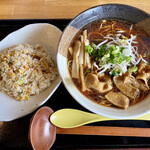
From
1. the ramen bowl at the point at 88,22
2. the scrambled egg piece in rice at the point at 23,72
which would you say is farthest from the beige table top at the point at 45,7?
the scrambled egg piece in rice at the point at 23,72

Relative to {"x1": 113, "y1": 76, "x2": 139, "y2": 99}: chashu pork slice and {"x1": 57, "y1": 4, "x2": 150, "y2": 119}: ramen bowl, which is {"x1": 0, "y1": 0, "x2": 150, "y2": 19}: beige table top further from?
{"x1": 113, "y1": 76, "x2": 139, "y2": 99}: chashu pork slice

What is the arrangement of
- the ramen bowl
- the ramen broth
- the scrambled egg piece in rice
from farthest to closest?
the scrambled egg piece in rice < the ramen broth < the ramen bowl

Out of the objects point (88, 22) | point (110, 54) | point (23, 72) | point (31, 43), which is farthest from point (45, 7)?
point (110, 54)

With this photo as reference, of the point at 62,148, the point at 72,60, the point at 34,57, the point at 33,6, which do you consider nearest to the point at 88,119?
the point at 62,148

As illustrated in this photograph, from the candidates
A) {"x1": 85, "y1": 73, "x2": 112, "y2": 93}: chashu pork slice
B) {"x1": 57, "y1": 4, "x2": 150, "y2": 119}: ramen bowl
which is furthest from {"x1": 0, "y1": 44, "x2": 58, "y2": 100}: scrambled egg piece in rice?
{"x1": 85, "y1": 73, "x2": 112, "y2": 93}: chashu pork slice

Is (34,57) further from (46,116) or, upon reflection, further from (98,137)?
(98,137)

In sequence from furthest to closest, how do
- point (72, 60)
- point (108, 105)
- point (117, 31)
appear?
point (117, 31)
point (72, 60)
point (108, 105)

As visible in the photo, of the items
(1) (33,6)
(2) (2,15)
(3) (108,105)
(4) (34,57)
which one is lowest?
(3) (108,105)

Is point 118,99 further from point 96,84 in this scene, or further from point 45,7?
point 45,7
